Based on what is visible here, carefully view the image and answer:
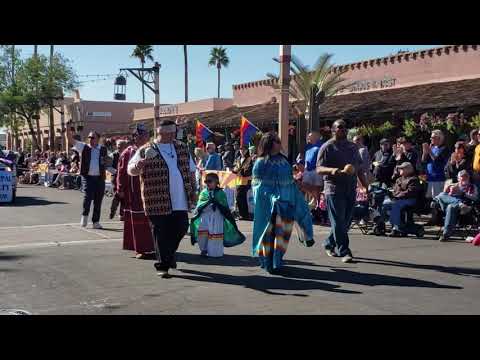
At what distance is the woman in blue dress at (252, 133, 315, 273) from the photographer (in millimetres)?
7707

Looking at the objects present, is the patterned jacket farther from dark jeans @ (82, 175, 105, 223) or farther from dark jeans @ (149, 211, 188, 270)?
dark jeans @ (82, 175, 105, 223)

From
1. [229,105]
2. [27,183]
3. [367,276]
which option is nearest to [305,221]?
[367,276]

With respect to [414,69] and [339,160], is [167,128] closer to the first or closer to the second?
[339,160]

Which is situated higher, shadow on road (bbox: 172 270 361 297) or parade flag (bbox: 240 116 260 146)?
parade flag (bbox: 240 116 260 146)

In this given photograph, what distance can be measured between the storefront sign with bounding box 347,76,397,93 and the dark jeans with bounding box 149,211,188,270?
1603 centimetres

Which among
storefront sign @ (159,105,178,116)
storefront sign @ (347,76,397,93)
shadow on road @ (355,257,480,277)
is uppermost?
storefront sign @ (159,105,178,116)

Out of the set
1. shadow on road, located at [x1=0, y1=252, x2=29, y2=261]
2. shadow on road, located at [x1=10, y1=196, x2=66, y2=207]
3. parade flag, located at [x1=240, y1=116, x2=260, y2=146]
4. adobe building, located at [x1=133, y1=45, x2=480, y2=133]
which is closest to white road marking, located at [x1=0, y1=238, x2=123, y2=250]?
shadow on road, located at [x1=0, y1=252, x2=29, y2=261]

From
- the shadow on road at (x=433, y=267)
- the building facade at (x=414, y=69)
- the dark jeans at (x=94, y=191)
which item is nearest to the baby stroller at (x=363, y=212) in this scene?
the shadow on road at (x=433, y=267)

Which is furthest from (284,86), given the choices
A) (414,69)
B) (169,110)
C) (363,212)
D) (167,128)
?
(169,110)
